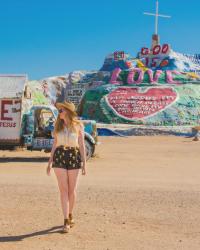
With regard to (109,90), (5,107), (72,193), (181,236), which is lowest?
(181,236)

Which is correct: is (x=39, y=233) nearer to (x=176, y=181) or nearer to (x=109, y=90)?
(x=176, y=181)

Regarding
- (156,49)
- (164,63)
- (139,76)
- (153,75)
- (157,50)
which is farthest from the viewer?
(156,49)

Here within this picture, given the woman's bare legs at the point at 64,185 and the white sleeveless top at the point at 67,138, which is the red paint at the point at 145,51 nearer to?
the white sleeveless top at the point at 67,138

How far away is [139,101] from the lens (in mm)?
39969

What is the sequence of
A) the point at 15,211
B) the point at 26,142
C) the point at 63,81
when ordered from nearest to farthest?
the point at 15,211 → the point at 26,142 → the point at 63,81

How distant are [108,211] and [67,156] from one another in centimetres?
161

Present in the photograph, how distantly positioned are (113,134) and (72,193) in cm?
2608

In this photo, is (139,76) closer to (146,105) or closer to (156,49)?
(146,105)

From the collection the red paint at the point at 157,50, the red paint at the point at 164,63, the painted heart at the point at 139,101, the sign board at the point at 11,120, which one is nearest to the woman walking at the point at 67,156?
the sign board at the point at 11,120

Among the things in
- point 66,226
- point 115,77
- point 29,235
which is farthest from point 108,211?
point 115,77

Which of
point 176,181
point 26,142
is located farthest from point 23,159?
point 176,181

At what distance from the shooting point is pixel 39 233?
20.2 ft

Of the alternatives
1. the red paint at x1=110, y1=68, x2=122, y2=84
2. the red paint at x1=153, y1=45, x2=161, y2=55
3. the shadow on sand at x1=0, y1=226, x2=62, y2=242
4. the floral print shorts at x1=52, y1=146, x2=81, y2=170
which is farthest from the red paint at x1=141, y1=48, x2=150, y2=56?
the shadow on sand at x1=0, y1=226, x2=62, y2=242

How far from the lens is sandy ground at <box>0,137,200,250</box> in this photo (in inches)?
230
